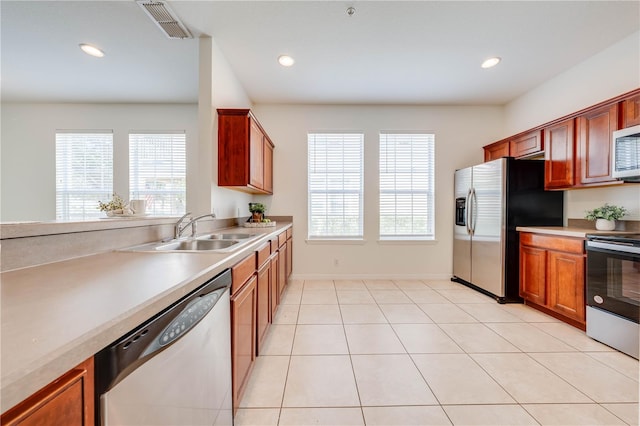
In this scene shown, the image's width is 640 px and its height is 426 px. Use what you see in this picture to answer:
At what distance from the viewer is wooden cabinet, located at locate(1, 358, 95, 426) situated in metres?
0.41

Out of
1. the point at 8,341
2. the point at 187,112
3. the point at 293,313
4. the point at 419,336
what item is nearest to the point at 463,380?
the point at 419,336

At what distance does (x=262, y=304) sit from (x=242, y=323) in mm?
509

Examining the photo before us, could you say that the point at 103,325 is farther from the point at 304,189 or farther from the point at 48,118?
the point at 48,118

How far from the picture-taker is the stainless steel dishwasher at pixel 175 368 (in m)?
0.58

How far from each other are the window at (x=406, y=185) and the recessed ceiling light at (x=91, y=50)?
12.3 feet

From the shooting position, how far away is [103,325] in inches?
21.3

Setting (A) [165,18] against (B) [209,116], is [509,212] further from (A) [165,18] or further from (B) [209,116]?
(A) [165,18]

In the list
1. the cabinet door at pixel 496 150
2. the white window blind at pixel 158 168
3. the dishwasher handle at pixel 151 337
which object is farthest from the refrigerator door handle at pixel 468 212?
the white window blind at pixel 158 168

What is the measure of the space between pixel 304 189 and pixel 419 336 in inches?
103

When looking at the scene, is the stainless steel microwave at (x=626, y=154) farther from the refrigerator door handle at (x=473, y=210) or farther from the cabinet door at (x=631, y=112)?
the refrigerator door handle at (x=473, y=210)

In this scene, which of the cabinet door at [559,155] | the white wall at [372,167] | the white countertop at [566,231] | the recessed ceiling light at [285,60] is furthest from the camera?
the white wall at [372,167]

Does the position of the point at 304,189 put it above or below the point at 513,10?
below

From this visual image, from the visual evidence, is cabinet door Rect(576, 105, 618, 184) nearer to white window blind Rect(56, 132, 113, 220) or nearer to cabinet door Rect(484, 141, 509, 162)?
cabinet door Rect(484, 141, 509, 162)

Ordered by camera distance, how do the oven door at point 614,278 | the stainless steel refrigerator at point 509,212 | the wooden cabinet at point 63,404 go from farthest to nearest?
the stainless steel refrigerator at point 509,212 < the oven door at point 614,278 < the wooden cabinet at point 63,404
